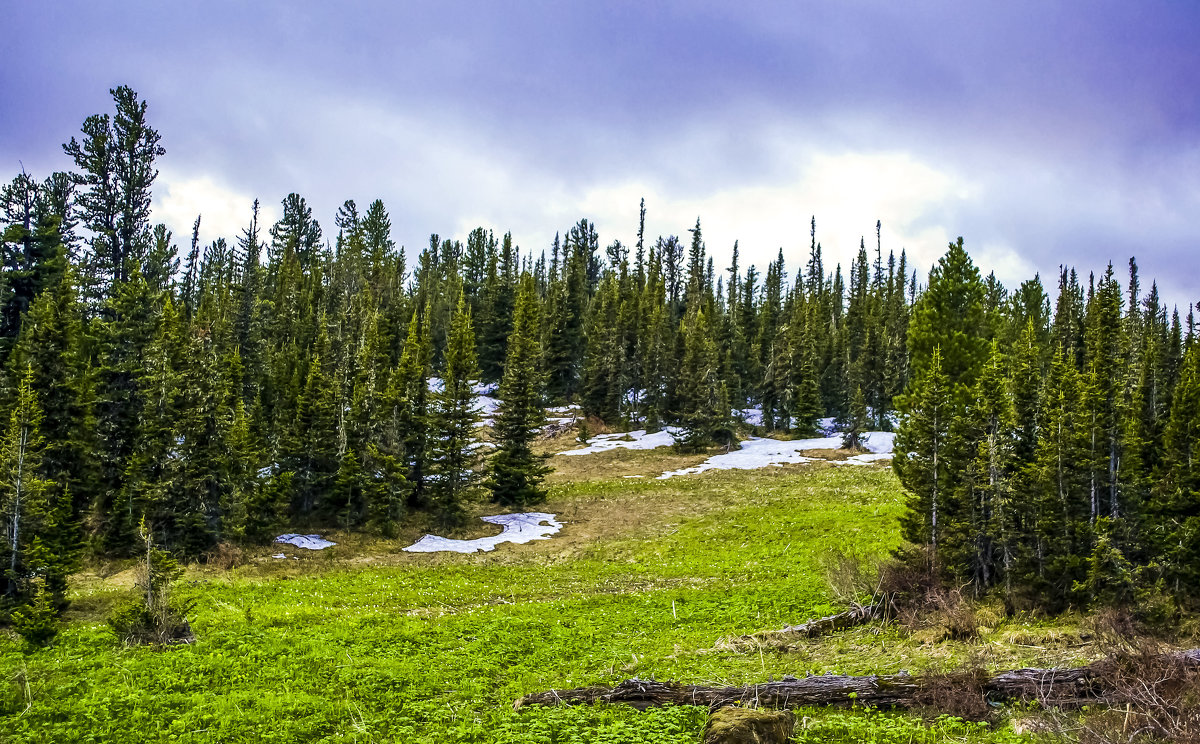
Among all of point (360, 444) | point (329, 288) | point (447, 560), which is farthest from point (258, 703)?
point (329, 288)

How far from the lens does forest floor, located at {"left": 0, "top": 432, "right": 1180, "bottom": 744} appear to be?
10.9m

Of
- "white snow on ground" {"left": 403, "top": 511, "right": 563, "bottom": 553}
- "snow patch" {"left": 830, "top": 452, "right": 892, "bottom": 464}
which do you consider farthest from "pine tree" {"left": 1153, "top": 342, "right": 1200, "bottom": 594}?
"snow patch" {"left": 830, "top": 452, "right": 892, "bottom": 464}

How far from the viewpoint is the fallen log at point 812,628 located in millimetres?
16484

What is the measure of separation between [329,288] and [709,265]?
60.4m

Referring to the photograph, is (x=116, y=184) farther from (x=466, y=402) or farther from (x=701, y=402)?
(x=701, y=402)

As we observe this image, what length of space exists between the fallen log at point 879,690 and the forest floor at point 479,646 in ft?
1.47

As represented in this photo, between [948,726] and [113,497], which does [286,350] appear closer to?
[113,497]

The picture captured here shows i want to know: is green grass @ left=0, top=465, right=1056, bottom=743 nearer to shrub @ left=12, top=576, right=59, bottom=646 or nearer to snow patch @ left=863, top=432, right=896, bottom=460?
shrub @ left=12, top=576, right=59, bottom=646

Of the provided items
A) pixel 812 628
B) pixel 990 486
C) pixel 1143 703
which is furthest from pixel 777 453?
pixel 1143 703

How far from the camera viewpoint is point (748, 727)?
9.50 metres

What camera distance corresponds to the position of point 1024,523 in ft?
61.5

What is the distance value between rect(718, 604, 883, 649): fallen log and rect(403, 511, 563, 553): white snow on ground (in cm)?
1834

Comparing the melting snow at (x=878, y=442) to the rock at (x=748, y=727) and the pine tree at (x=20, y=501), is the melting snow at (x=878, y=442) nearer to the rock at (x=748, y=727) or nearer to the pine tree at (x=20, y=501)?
the rock at (x=748, y=727)

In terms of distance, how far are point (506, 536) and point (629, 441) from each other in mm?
28344
